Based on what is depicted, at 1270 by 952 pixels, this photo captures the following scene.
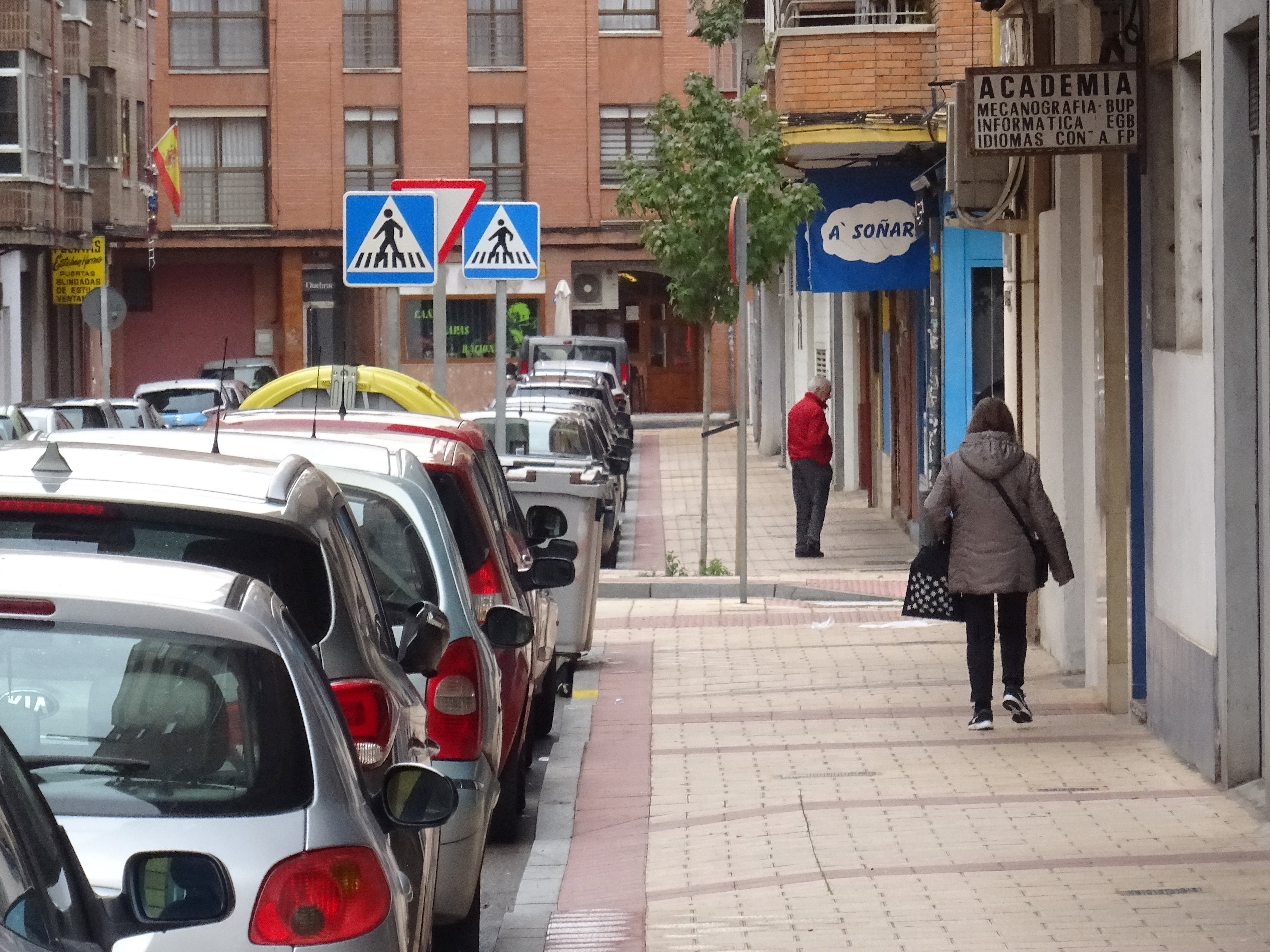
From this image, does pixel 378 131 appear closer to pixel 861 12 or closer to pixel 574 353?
pixel 574 353

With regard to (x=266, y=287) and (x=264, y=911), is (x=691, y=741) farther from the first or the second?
(x=266, y=287)

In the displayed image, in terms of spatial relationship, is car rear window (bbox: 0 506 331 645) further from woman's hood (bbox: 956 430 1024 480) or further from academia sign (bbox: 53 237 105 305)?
academia sign (bbox: 53 237 105 305)

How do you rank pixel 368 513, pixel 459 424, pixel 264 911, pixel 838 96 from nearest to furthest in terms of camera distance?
pixel 264 911, pixel 368 513, pixel 459 424, pixel 838 96

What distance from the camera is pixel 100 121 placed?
4738 cm

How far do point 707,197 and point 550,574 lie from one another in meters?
13.2

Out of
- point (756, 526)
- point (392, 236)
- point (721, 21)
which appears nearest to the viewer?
point (392, 236)

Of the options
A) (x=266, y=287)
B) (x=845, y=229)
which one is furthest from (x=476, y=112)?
(x=845, y=229)

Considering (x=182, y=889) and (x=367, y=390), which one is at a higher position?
(x=367, y=390)

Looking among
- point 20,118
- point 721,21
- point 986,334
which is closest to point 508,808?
point 986,334

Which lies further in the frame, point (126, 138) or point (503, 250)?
point (126, 138)

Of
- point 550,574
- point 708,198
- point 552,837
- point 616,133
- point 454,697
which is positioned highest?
point 616,133

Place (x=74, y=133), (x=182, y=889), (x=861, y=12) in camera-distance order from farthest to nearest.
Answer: (x=74, y=133)
(x=861, y=12)
(x=182, y=889)

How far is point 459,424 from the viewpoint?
9.16m

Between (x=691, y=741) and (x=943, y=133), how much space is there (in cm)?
1066
